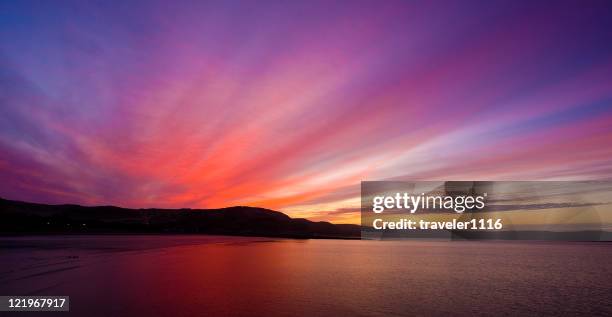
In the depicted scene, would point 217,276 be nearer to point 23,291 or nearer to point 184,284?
point 184,284

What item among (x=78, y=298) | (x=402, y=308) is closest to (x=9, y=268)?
(x=78, y=298)

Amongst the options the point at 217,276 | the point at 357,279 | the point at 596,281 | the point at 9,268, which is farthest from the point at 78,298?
the point at 596,281

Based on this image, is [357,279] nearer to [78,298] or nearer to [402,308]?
[402,308]

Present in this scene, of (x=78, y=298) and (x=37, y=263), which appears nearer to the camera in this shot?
(x=78, y=298)

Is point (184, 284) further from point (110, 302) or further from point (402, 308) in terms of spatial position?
point (402, 308)

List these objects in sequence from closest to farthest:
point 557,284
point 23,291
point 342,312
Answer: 1. point 342,312
2. point 23,291
3. point 557,284

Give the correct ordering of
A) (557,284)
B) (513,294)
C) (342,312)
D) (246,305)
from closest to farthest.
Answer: (342,312)
(246,305)
(513,294)
(557,284)

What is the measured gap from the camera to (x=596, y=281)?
4166 cm

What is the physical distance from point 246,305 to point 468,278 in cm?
2653

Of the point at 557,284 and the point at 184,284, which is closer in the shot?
the point at 184,284

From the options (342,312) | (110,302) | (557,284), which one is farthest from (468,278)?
(110,302)

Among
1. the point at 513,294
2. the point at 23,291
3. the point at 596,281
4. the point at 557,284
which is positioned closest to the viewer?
the point at 23,291

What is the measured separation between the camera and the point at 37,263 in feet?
149

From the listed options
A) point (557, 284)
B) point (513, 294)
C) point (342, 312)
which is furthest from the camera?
point (557, 284)
